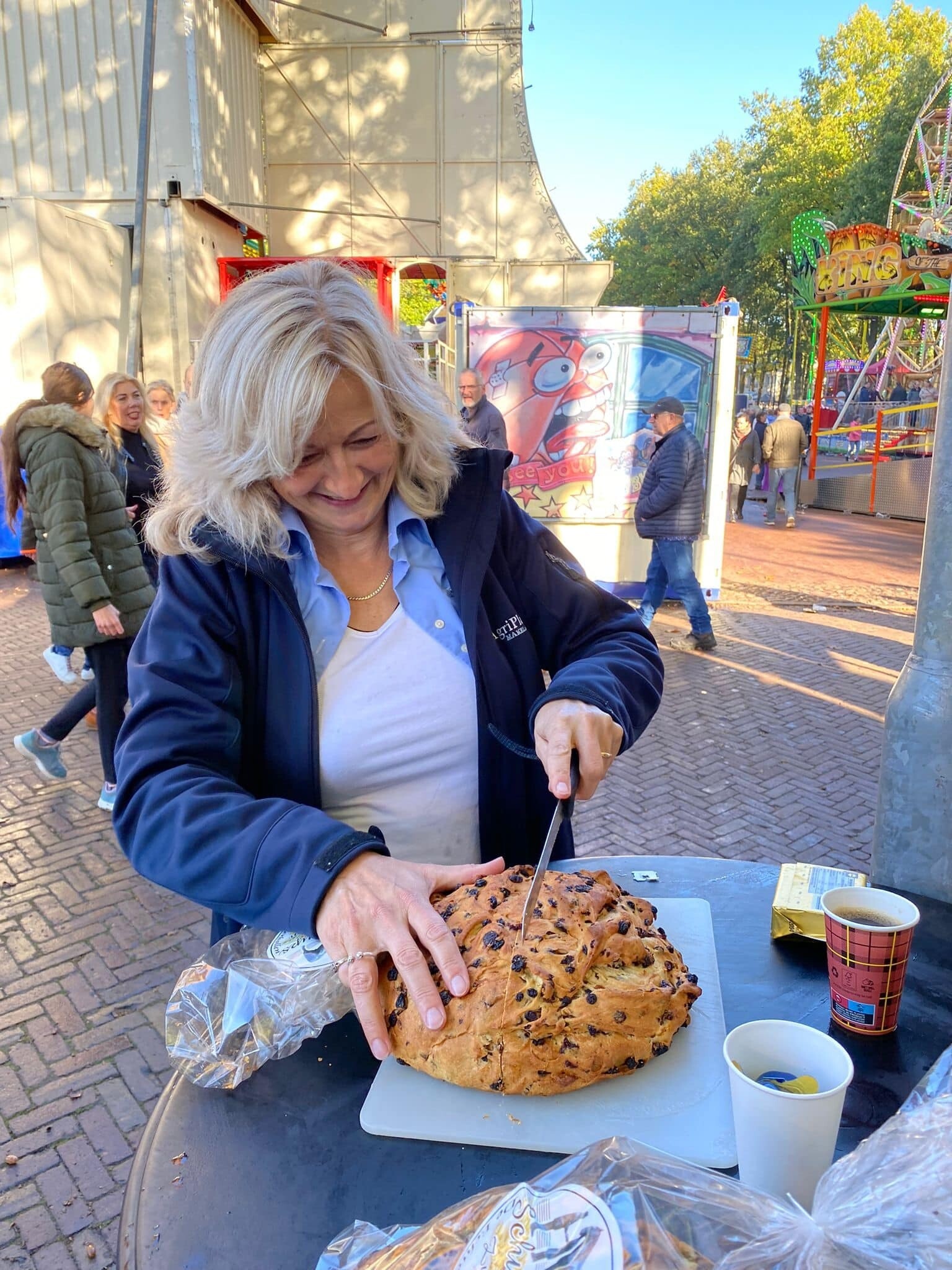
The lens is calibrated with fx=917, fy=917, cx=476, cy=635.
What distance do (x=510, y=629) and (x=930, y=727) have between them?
1.43 m

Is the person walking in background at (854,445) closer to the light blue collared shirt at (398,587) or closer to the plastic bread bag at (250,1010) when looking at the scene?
the light blue collared shirt at (398,587)

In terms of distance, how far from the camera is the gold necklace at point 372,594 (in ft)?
5.79

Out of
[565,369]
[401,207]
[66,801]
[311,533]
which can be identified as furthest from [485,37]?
[311,533]

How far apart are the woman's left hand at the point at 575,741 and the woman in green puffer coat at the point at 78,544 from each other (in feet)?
11.2

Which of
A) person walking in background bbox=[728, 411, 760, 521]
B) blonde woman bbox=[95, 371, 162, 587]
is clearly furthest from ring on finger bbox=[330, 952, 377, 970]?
person walking in background bbox=[728, 411, 760, 521]

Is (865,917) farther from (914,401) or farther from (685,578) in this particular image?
(914,401)

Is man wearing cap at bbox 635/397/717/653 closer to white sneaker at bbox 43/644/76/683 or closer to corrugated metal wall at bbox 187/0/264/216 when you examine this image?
white sneaker at bbox 43/644/76/683

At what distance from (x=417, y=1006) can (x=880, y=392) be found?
3035 centimetres

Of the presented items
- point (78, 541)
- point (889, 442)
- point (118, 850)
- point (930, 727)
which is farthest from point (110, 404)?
point (889, 442)

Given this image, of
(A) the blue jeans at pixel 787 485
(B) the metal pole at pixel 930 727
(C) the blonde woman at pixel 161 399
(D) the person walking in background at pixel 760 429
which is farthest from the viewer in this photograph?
(D) the person walking in background at pixel 760 429

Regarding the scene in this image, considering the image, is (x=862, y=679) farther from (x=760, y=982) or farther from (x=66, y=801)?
(x=760, y=982)

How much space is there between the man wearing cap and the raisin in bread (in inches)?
246

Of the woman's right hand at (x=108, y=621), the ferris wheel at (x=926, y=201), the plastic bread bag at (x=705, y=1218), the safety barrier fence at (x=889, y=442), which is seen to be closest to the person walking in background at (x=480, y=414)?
the woman's right hand at (x=108, y=621)

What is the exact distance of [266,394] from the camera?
153 centimetres
